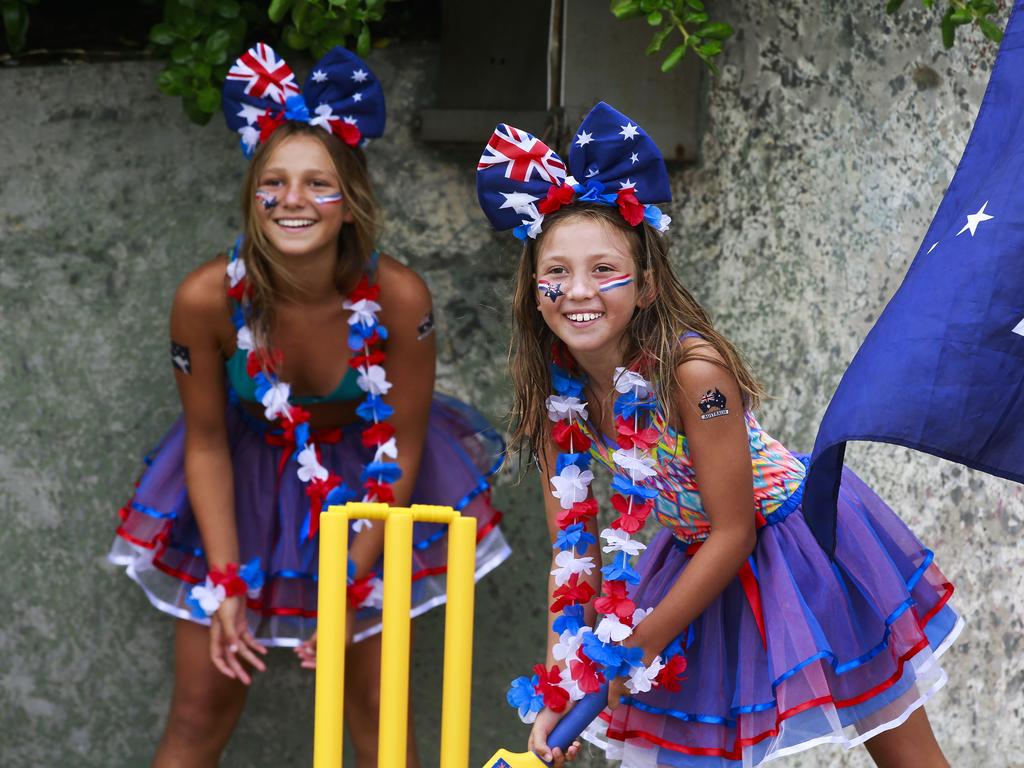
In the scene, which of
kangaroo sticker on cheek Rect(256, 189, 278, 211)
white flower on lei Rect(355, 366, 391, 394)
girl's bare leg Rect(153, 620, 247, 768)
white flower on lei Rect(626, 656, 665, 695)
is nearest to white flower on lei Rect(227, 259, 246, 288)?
kangaroo sticker on cheek Rect(256, 189, 278, 211)

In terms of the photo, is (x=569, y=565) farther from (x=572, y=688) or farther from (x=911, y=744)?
(x=911, y=744)

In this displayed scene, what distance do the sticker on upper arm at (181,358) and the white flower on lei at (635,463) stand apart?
104 centimetres

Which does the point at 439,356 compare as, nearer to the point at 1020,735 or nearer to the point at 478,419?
the point at 478,419

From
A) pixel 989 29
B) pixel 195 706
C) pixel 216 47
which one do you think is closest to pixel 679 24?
pixel 989 29

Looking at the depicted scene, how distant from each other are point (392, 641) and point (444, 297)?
4.50 feet

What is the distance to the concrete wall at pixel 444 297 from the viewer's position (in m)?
3.44

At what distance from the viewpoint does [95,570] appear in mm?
3670

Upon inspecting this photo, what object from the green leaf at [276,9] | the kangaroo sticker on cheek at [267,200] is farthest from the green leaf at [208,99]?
the kangaroo sticker on cheek at [267,200]

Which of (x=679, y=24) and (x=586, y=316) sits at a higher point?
(x=679, y=24)

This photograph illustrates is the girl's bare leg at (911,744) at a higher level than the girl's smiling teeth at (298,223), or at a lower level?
lower

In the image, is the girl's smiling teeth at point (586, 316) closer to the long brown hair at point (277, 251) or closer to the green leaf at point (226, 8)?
the long brown hair at point (277, 251)

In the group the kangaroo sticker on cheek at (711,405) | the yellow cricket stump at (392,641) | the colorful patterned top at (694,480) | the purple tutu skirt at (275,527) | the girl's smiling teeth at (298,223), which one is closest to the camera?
the yellow cricket stump at (392,641)

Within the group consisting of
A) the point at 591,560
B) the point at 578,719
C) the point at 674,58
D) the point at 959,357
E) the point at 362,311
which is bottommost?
the point at 578,719

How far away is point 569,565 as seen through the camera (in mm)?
2646
